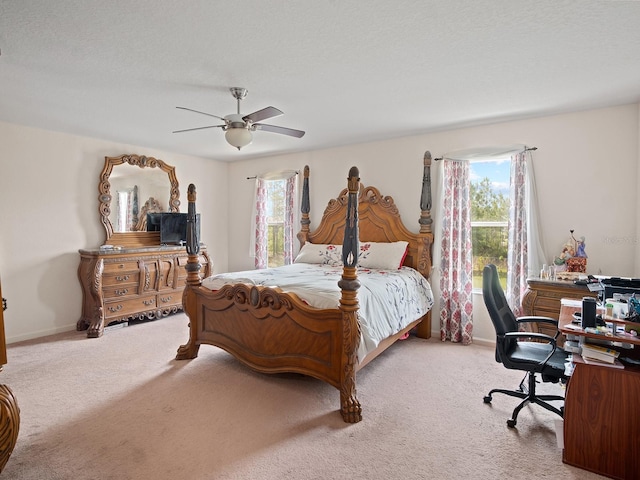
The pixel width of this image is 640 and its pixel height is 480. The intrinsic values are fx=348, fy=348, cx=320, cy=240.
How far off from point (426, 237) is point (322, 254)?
141cm

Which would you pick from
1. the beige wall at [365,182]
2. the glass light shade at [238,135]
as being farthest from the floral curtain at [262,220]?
the glass light shade at [238,135]

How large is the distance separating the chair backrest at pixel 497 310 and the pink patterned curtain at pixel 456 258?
1.49 m

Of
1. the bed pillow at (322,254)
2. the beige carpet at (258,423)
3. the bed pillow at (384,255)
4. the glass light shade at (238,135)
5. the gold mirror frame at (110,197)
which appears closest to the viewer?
the beige carpet at (258,423)

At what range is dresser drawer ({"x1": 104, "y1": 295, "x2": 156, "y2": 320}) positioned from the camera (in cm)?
454

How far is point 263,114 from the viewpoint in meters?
2.81

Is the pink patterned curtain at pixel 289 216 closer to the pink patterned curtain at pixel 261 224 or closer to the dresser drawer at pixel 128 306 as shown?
the pink patterned curtain at pixel 261 224

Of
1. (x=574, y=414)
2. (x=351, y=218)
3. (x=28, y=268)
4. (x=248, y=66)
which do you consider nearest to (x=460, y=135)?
(x=351, y=218)

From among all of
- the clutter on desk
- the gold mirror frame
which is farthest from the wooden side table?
the clutter on desk

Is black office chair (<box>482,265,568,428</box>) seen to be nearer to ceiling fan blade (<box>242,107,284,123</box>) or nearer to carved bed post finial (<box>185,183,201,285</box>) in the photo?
ceiling fan blade (<box>242,107,284,123</box>)

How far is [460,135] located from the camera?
429 centimetres

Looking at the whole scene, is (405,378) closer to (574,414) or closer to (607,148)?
(574,414)

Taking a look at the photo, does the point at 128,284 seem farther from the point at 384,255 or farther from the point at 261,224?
the point at 384,255

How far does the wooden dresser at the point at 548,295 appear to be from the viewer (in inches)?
127

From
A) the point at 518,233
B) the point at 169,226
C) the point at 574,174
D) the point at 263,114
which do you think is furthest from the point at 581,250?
the point at 169,226
